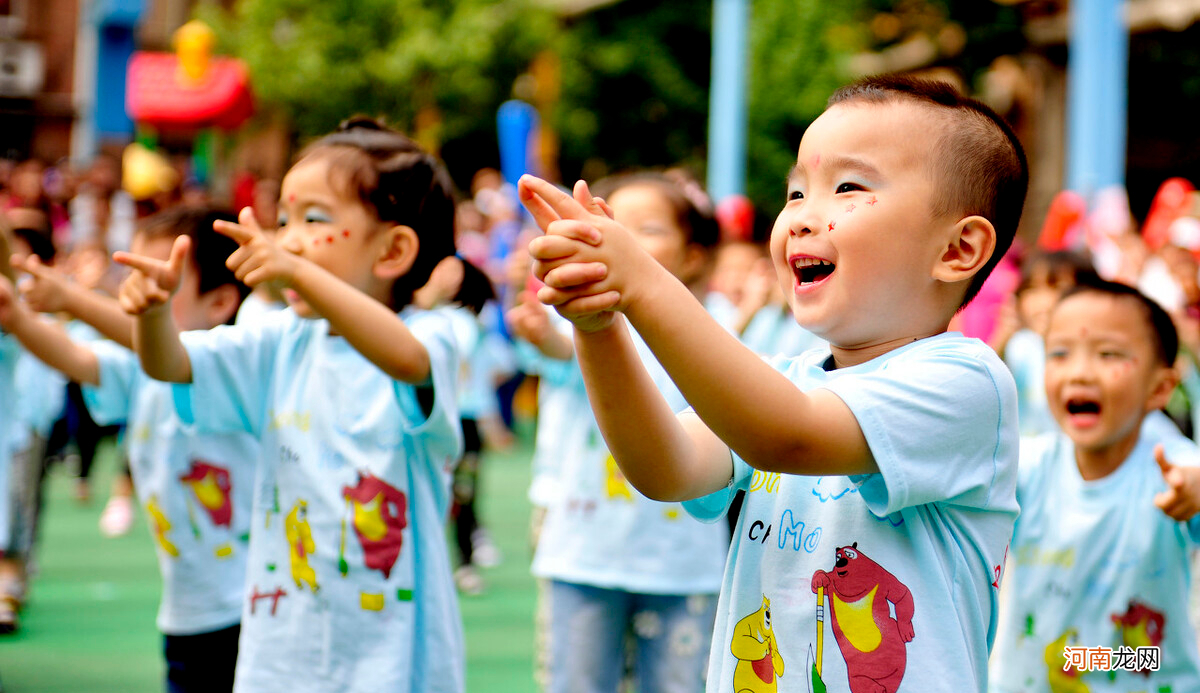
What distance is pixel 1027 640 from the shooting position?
8.99 ft

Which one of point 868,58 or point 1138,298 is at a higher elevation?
point 868,58

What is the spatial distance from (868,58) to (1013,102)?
6.74 feet

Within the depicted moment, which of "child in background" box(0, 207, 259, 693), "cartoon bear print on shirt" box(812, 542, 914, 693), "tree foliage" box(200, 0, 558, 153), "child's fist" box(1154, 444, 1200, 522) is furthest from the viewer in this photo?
"tree foliage" box(200, 0, 558, 153)

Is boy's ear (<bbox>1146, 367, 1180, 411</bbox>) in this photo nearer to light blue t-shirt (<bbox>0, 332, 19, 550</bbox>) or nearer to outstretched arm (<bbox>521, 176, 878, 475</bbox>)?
outstretched arm (<bbox>521, 176, 878, 475</bbox>)

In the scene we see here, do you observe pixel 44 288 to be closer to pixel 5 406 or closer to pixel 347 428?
pixel 347 428

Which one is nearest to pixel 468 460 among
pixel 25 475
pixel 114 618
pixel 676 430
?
pixel 114 618

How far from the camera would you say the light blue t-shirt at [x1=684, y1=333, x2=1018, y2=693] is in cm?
152

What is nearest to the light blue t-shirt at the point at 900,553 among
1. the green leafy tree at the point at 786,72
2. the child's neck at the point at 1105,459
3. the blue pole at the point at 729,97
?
the child's neck at the point at 1105,459

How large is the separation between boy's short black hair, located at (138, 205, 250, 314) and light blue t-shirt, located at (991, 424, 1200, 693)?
6.55 ft

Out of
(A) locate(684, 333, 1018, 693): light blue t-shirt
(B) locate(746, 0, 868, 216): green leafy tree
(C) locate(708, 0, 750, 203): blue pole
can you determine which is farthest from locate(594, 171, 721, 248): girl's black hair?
(B) locate(746, 0, 868, 216): green leafy tree

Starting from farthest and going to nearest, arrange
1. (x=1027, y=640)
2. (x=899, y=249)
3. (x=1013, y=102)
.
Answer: (x=1013, y=102), (x=1027, y=640), (x=899, y=249)

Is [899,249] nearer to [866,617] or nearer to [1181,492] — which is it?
[866,617]

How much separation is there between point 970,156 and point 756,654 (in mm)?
696

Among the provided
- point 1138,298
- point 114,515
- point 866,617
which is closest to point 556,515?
point 1138,298
